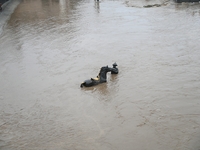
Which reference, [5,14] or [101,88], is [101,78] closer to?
[101,88]

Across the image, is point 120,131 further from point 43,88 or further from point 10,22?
point 10,22

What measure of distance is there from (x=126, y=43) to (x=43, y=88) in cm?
514

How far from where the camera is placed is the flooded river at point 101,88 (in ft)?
18.7

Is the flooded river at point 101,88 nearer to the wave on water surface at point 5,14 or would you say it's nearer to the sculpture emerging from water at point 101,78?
the sculpture emerging from water at point 101,78

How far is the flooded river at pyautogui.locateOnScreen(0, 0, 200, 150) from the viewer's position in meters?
5.71

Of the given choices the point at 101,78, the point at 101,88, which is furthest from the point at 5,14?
the point at 101,88

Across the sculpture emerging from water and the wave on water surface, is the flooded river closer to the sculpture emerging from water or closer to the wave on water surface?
the sculpture emerging from water

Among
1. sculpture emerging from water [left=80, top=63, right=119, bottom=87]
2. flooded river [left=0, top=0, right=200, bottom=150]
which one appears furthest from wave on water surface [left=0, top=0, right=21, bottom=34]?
sculpture emerging from water [left=80, top=63, right=119, bottom=87]

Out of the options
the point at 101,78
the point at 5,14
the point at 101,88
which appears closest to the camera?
the point at 101,88

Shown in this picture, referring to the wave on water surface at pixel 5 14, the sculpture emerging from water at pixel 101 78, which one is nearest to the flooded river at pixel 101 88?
the sculpture emerging from water at pixel 101 78

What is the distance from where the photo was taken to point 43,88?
8062 mm

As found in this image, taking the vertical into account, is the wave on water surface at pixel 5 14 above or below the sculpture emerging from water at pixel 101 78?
above

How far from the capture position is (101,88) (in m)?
8.02

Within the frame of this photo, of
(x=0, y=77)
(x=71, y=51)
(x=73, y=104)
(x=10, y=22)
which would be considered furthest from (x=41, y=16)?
(x=73, y=104)
